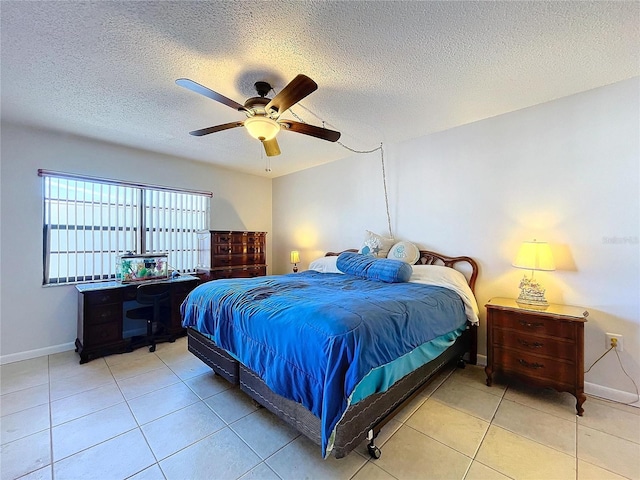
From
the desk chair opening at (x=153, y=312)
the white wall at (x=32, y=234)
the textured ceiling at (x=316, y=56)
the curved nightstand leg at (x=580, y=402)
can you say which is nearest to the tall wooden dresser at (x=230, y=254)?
the desk chair opening at (x=153, y=312)

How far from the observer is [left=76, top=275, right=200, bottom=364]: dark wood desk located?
2.96 meters

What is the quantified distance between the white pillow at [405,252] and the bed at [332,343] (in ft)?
1.75

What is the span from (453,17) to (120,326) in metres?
4.15

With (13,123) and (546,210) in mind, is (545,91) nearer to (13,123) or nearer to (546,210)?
(546,210)

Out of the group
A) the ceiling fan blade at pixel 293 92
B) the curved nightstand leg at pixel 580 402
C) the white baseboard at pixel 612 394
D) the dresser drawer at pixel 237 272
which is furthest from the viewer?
the dresser drawer at pixel 237 272

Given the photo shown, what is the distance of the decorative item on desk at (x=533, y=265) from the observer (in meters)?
2.30

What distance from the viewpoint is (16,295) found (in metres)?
2.99

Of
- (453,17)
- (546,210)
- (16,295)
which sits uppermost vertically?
(453,17)

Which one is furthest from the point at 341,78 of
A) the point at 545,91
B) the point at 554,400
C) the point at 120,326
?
the point at 120,326

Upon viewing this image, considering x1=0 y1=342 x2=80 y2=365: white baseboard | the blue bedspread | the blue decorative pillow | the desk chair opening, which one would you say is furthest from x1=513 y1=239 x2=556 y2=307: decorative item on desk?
x1=0 y1=342 x2=80 y2=365: white baseboard

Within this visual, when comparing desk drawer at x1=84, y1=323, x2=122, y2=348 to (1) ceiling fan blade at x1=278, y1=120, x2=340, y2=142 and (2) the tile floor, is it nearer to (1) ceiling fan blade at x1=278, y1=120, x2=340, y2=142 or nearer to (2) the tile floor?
(2) the tile floor

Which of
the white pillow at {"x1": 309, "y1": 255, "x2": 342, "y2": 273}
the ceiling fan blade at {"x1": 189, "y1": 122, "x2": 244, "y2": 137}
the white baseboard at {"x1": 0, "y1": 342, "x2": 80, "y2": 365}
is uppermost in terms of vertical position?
the ceiling fan blade at {"x1": 189, "y1": 122, "x2": 244, "y2": 137}

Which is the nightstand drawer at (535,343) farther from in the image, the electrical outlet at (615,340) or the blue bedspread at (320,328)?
the electrical outlet at (615,340)

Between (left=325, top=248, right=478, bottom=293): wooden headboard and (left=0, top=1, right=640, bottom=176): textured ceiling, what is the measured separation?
59.1 inches
